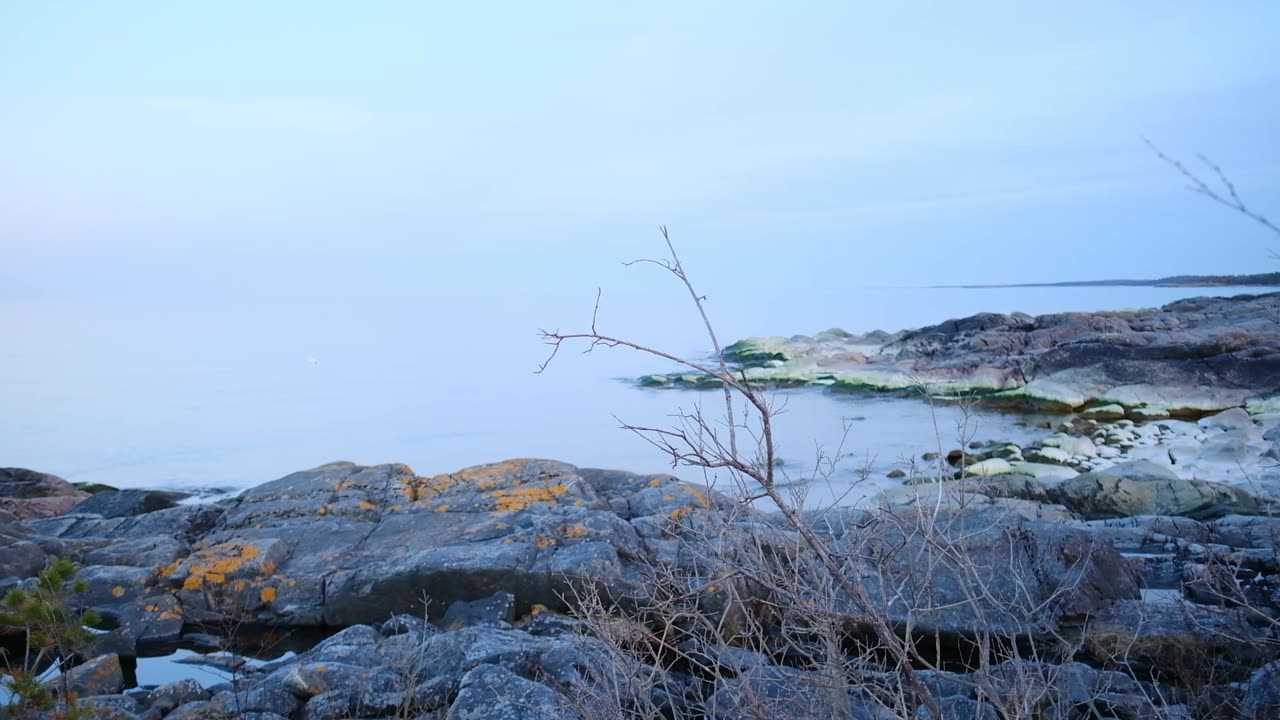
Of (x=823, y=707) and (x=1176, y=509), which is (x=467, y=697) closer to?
(x=823, y=707)

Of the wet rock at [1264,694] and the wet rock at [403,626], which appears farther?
the wet rock at [403,626]

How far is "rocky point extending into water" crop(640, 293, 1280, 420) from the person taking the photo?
559 inches

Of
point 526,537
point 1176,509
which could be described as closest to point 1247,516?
point 1176,509

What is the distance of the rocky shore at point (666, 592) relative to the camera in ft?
10.9

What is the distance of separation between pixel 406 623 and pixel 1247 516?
7476 millimetres

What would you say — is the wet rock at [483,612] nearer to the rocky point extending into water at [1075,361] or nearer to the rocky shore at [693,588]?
the rocky shore at [693,588]

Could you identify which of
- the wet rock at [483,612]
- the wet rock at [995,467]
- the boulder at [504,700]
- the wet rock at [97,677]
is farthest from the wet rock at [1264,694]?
the wet rock at [995,467]

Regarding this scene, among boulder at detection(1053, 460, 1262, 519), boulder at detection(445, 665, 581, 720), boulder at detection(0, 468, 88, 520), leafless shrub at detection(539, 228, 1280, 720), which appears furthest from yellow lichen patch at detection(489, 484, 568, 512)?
boulder at detection(0, 468, 88, 520)

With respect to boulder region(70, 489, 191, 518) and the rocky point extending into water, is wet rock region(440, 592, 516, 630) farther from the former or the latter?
the rocky point extending into water

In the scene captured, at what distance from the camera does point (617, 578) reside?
628 cm

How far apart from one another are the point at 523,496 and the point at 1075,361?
40.5 feet

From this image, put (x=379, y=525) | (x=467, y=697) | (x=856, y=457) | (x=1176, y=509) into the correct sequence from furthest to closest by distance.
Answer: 1. (x=856, y=457)
2. (x=1176, y=509)
3. (x=379, y=525)
4. (x=467, y=697)

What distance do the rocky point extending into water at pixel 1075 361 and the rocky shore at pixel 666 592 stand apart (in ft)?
11.5

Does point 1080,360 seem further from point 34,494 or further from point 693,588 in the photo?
point 34,494
